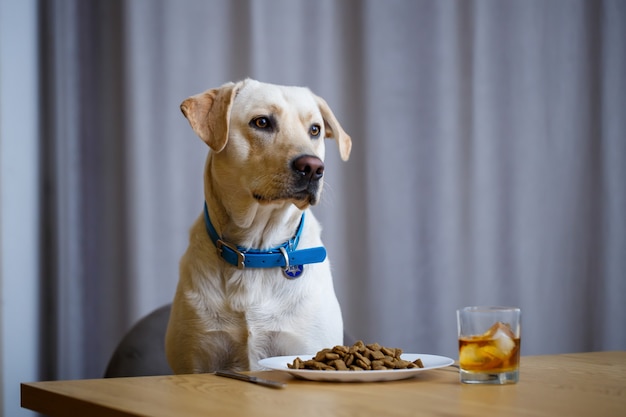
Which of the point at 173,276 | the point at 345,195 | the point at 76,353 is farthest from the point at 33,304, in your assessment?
the point at 345,195

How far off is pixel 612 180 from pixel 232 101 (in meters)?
1.68

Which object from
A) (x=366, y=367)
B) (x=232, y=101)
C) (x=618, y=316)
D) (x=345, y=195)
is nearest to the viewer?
(x=366, y=367)

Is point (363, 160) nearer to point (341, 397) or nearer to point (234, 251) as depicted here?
point (234, 251)

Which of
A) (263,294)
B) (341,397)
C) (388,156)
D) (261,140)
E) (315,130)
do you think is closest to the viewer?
(341,397)

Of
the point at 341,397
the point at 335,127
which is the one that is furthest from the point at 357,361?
the point at 335,127

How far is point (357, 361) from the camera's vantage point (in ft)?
4.21

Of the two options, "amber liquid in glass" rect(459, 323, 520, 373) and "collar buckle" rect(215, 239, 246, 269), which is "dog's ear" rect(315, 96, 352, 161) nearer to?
"collar buckle" rect(215, 239, 246, 269)

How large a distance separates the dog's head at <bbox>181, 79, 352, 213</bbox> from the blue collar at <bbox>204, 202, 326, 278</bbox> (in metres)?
0.12

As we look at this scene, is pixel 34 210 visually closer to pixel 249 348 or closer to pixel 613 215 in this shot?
pixel 249 348

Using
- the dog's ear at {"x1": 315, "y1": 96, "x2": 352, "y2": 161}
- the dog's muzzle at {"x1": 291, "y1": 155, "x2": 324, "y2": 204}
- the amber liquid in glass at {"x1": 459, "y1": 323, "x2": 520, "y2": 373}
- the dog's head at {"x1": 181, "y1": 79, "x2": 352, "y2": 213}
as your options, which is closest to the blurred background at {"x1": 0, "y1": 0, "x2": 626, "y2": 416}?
the dog's ear at {"x1": 315, "y1": 96, "x2": 352, "y2": 161}

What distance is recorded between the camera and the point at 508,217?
10.3 feet

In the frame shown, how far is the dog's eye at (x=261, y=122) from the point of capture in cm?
199

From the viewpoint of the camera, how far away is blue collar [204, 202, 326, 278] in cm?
183

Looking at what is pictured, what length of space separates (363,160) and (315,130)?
1255mm
